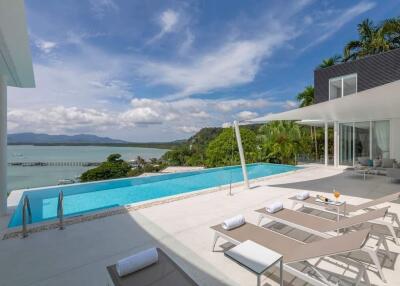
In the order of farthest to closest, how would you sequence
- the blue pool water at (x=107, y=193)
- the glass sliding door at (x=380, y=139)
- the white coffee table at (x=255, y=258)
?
the glass sliding door at (x=380, y=139) < the blue pool water at (x=107, y=193) < the white coffee table at (x=255, y=258)

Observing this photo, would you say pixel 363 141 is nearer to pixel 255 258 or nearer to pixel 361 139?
pixel 361 139

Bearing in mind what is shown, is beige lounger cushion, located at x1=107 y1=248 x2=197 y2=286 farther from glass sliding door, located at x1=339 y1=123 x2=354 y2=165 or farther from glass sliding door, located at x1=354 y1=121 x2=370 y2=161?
glass sliding door, located at x1=339 y1=123 x2=354 y2=165

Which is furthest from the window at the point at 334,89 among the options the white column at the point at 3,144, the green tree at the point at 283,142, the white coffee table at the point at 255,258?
the white column at the point at 3,144

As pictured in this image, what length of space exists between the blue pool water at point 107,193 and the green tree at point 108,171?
16.3 meters

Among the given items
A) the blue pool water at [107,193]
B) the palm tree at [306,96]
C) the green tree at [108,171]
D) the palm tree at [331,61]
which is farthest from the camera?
the palm tree at [331,61]

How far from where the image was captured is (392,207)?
6406 millimetres

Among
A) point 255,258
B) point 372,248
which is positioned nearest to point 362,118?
point 372,248

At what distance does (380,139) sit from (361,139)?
3.30 ft

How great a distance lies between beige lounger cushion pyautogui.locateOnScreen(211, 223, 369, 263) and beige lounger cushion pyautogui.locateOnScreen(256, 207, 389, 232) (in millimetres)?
857

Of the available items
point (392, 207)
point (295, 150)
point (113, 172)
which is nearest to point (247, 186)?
point (392, 207)

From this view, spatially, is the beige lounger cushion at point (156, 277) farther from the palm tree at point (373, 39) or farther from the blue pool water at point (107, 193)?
the palm tree at point (373, 39)

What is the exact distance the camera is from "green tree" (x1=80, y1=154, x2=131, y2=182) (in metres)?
26.6

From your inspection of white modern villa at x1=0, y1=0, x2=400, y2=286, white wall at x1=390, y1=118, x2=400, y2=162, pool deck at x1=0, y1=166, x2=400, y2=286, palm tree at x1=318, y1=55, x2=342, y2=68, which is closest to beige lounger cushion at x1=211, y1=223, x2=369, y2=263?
white modern villa at x1=0, y1=0, x2=400, y2=286

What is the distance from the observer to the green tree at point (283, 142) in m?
17.1
